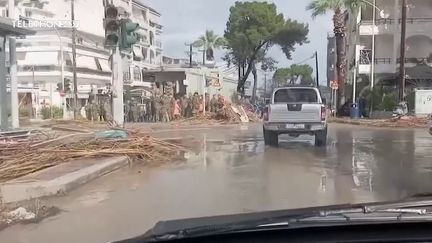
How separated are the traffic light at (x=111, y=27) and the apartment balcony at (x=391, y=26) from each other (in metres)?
38.4

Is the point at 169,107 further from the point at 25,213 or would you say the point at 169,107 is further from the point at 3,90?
the point at 25,213

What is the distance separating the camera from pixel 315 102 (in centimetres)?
2038

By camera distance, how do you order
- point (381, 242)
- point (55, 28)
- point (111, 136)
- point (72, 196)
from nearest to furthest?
point (381, 242) < point (72, 196) < point (111, 136) < point (55, 28)

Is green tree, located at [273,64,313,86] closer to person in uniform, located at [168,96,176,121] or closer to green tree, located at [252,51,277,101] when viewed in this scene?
green tree, located at [252,51,277,101]

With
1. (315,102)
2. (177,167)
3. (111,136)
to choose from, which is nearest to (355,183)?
(177,167)

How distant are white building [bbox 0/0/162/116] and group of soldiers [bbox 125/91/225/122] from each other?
36.0 feet

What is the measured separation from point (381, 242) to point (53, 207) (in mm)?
7520

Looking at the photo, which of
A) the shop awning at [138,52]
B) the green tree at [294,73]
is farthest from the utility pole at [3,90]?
the green tree at [294,73]

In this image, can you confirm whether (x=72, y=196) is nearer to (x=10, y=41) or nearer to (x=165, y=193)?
(x=165, y=193)

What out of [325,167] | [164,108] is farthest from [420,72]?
[325,167]

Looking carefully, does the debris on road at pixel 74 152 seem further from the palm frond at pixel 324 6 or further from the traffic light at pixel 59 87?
→ the traffic light at pixel 59 87

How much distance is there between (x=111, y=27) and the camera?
50.2ft

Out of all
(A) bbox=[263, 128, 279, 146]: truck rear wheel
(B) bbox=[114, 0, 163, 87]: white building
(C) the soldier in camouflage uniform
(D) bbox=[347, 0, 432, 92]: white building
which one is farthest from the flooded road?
(B) bbox=[114, 0, 163, 87]: white building

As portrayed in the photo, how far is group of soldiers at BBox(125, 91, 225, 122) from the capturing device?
127 feet
